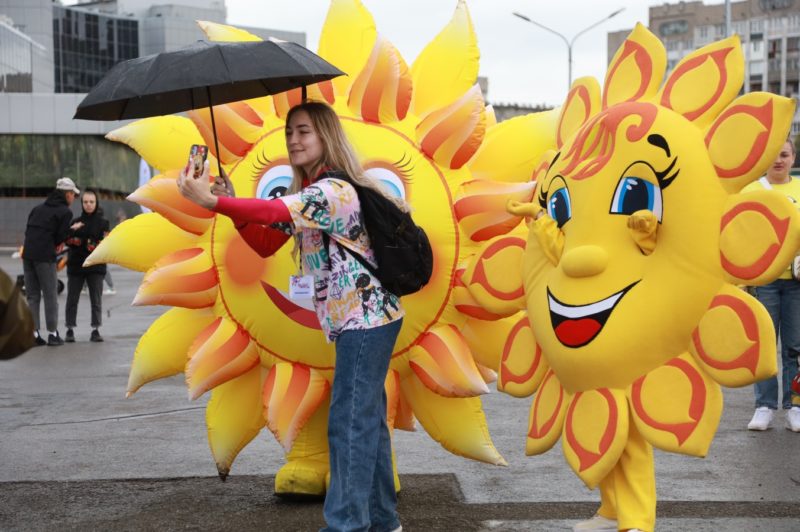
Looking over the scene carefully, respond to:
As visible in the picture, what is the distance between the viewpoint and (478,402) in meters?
5.29

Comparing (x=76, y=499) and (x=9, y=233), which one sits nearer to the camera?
(x=76, y=499)

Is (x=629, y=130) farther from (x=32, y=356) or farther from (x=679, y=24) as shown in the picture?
(x=679, y=24)

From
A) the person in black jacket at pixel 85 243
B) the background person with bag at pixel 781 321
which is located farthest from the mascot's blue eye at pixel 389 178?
the person in black jacket at pixel 85 243

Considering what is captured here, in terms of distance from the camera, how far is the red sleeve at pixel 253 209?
3.97 metres

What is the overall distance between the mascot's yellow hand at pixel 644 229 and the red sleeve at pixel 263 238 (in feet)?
4.87

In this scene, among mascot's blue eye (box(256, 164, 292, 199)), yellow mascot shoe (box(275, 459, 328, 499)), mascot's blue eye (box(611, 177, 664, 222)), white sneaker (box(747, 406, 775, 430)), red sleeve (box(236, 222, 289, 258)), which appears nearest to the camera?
mascot's blue eye (box(611, 177, 664, 222))

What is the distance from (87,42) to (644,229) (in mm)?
87882

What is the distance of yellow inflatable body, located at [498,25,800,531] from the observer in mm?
3949

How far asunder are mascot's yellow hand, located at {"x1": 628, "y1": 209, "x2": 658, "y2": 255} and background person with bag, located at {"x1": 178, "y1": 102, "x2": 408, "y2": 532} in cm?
93

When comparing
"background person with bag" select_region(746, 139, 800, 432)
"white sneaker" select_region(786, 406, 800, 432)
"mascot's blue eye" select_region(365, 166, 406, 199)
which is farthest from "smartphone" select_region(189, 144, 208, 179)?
"white sneaker" select_region(786, 406, 800, 432)

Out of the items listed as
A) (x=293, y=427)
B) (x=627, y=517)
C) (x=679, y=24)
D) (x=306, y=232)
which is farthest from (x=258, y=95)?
(x=679, y=24)

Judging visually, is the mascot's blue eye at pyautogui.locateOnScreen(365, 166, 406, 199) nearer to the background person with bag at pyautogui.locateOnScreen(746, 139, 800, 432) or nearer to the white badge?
the white badge

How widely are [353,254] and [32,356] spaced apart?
8683mm

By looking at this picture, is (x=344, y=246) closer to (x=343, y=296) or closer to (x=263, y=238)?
(x=343, y=296)
